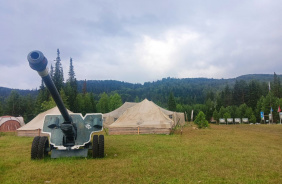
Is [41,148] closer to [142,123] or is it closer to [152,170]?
[152,170]

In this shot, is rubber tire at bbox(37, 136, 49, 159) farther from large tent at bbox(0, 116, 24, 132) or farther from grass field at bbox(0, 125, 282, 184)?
large tent at bbox(0, 116, 24, 132)

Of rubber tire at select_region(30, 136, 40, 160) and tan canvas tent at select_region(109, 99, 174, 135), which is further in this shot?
tan canvas tent at select_region(109, 99, 174, 135)

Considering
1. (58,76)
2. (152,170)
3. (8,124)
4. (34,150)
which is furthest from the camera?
(58,76)

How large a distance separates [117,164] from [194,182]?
286 cm

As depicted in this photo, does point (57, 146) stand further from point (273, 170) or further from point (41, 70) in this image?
point (273, 170)

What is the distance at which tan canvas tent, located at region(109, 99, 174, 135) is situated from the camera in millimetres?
19203

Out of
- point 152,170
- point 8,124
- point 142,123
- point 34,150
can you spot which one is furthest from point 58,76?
point 152,170

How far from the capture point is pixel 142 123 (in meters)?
19.7

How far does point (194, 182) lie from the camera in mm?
5398

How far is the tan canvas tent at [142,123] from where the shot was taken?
63.0 feet

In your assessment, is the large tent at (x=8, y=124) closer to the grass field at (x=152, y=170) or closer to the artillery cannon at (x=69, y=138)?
the artillery cannon at (x=69, y=138)

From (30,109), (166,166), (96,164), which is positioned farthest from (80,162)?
(30,109)

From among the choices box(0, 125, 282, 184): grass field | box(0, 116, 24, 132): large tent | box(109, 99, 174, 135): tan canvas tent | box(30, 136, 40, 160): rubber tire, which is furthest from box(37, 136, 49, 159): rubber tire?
box(0, 116, 24, 132): large tent

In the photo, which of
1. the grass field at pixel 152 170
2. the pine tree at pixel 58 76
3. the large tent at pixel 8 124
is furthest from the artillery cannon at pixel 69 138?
the pine tree at pixel 58 76
